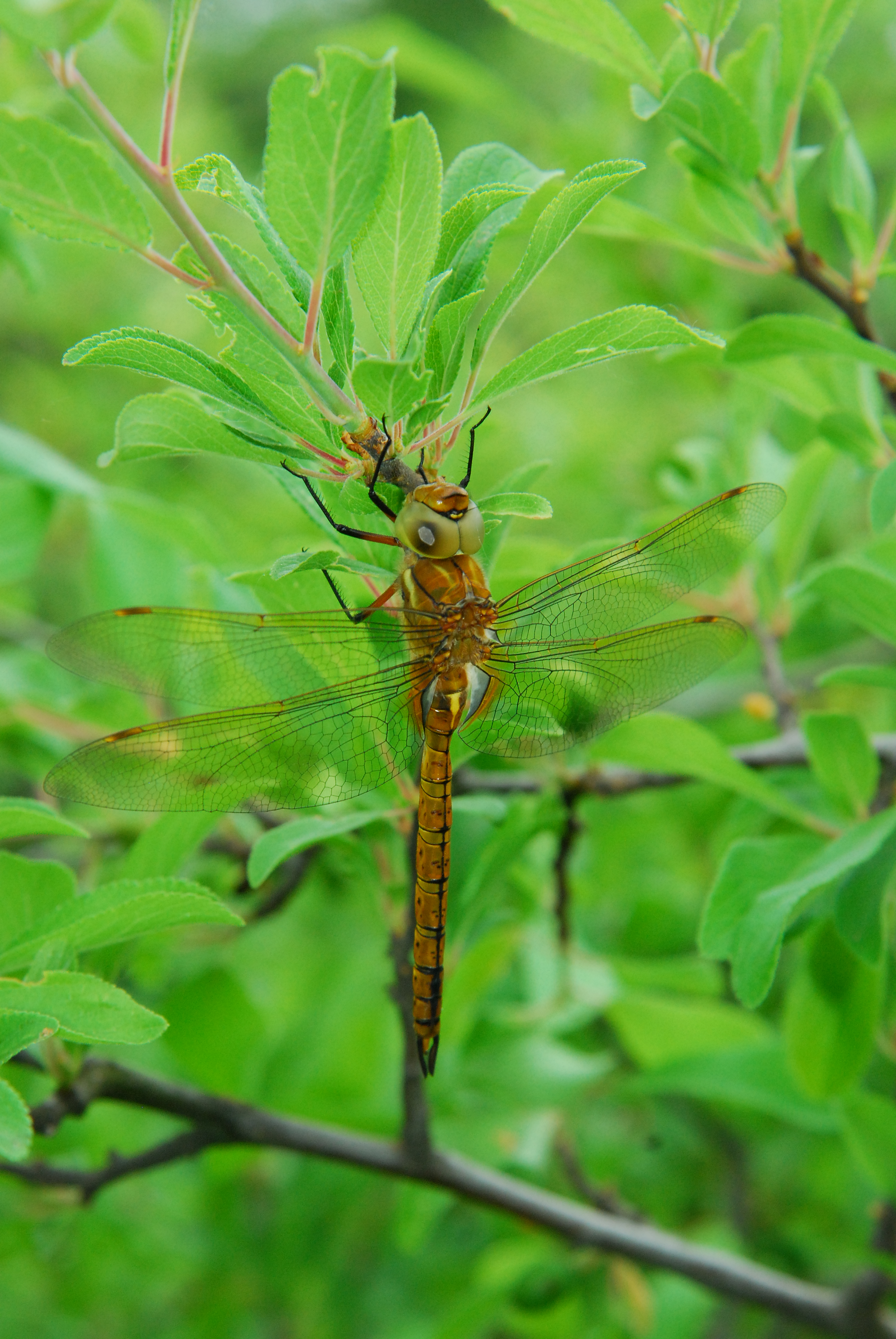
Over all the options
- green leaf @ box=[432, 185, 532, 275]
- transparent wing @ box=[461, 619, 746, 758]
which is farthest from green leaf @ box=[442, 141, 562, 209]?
transparent wing @ box=[461, 619, 746, 758]

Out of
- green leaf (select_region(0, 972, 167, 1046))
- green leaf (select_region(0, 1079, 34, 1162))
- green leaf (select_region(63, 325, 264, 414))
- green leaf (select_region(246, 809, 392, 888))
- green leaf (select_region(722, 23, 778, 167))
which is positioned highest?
green leaf (select_region(722, 23, 778, 167))

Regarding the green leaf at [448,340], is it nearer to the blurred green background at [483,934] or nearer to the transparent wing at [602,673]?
the blurred green background at [483,934]

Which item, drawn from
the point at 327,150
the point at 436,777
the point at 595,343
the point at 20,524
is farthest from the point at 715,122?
the point at 20,524

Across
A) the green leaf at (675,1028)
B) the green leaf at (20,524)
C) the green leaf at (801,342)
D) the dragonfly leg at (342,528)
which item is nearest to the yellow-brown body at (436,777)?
the dragonfly leg at (342,528)

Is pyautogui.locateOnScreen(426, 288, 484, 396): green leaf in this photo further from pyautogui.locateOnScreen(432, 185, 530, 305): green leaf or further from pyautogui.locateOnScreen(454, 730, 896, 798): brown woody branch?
pyautogui.locateOnScreen(454, 730, 896, 798): brown woody branch

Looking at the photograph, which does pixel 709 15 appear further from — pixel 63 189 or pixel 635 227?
pixel 63 189

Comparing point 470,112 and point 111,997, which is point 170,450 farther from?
point 470,112
